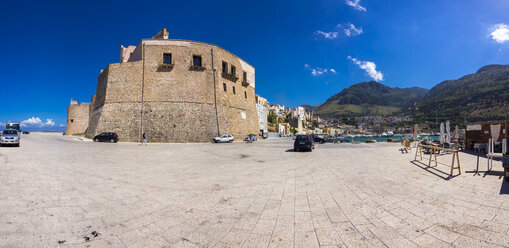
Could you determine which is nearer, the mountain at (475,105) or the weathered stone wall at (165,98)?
the weathered stone wall at (165,98)

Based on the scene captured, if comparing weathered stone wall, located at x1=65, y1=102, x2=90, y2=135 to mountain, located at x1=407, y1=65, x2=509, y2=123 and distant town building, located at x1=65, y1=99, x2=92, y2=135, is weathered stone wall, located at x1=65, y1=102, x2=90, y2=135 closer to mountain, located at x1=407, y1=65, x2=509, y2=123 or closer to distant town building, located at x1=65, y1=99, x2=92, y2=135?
distant town building, located at x1=65, y1=99, x2=92, y2=135

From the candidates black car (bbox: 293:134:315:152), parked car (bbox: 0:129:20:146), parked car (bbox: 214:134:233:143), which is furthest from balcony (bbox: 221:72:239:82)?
parked car (bbox: 0:129:20:146)

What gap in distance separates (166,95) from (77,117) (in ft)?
100.0

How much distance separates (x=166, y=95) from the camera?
27.7 metres

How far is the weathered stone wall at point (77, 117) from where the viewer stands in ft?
140

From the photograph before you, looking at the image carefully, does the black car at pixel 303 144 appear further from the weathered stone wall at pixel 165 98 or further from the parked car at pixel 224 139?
the weathered stone wall at pixel 165 98

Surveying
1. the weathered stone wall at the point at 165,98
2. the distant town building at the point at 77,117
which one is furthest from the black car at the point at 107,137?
the distant town building at the point at 77,117

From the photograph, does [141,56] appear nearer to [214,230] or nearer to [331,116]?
[214,230]

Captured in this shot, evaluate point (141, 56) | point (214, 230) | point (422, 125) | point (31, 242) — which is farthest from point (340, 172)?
point (422, 125)

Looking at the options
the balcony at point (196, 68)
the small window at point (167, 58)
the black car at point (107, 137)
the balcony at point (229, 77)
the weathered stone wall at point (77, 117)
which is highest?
the small window at point (167, 58)

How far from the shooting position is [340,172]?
287 inches

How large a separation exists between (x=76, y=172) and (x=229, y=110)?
2573 cm

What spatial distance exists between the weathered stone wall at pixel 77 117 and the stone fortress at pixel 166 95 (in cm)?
1749

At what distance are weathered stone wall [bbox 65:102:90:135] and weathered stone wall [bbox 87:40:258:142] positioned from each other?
62.3 feet
